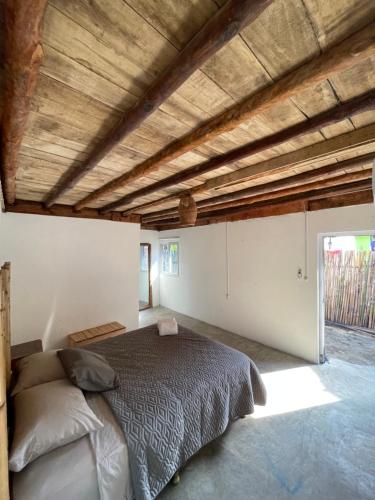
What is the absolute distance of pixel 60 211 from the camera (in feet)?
10.8

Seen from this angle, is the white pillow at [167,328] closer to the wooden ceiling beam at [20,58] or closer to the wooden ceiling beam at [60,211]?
the wooden ceiling beam at [60,211]

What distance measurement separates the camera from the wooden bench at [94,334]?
10.2 feet

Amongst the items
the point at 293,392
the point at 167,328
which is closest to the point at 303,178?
the point at 167,328

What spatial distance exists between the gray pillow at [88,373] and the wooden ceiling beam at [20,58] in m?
1.58

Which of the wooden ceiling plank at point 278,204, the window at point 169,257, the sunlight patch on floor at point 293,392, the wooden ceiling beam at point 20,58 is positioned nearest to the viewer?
the wooden ceiling beam at point 20,58

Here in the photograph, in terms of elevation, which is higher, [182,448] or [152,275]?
[152,275]

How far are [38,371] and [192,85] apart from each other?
2.23 meters

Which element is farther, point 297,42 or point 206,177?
point 206,177

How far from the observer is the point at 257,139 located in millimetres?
1383

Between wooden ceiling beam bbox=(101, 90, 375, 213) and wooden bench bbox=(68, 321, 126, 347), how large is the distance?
2.54 m

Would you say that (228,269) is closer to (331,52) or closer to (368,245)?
(368,245)

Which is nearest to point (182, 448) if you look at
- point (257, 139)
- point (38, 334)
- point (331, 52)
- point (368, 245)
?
point (257, 139)

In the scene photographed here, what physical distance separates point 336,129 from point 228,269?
134 inches

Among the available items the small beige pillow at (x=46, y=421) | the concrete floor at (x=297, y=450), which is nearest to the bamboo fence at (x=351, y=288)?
the concrete floor at (x=297, y=450)
